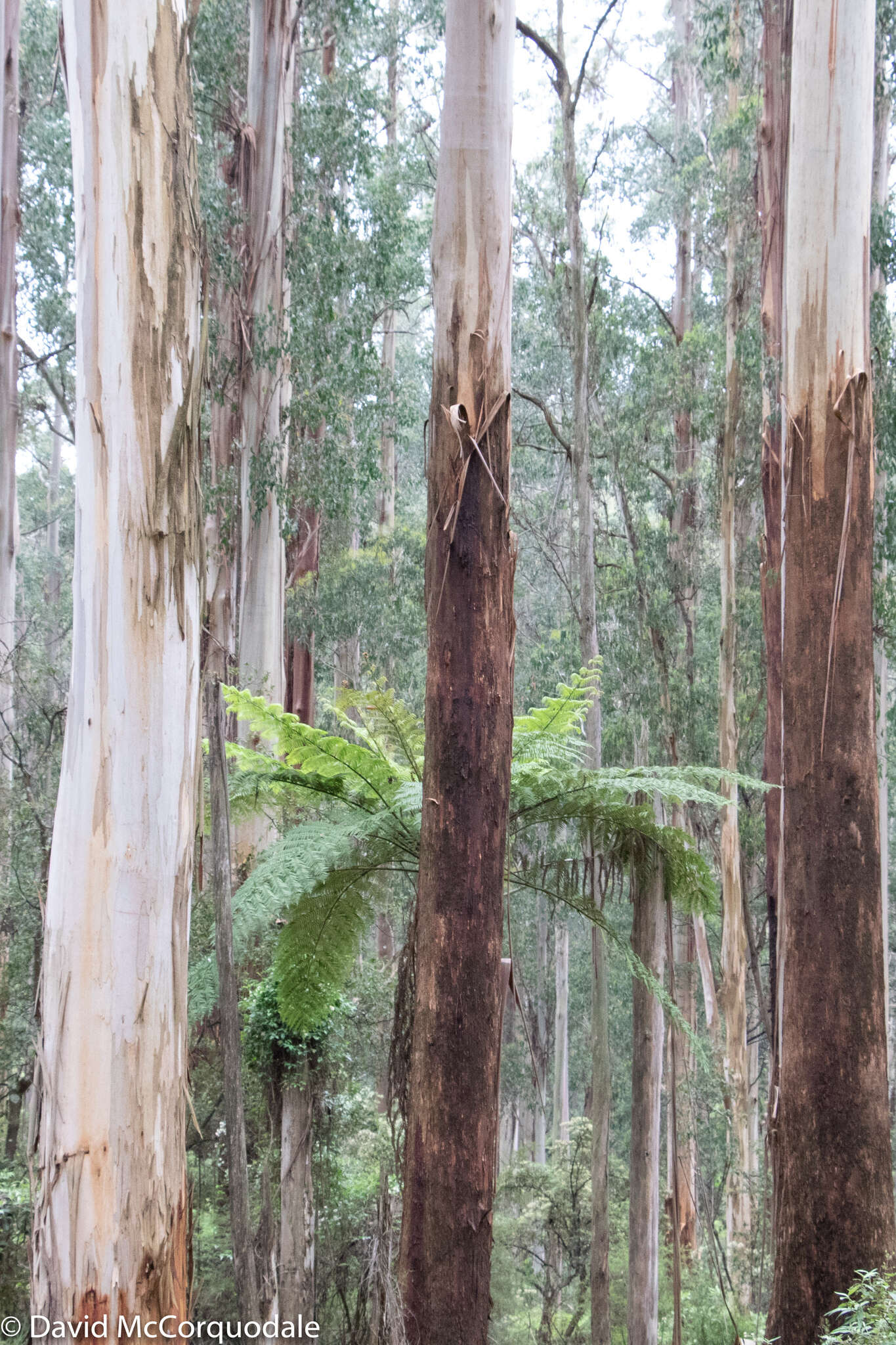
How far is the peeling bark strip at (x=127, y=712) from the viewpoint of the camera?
7.78 feet

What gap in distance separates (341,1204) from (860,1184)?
16.1 ft

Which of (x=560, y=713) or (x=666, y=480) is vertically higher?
(x=666, y=480)

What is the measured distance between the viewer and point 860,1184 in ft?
10.8

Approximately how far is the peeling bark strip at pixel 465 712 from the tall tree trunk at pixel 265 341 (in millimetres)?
6033

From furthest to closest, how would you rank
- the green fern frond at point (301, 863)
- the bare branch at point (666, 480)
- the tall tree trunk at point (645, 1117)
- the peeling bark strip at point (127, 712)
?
the bare branch at point (666, 480)
the tall tree trunk at point (645, 1117)
the green fern frond at point (301, 863)
the peeling bark strip at point (127, 712)

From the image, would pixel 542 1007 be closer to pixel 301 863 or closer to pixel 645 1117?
pixel 645 1117

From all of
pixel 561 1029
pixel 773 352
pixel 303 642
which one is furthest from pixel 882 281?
pixel 561 1029

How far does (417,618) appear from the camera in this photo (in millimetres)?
13547

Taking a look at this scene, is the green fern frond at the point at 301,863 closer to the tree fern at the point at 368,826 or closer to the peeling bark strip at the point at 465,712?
the tree fern at the point at 368,826

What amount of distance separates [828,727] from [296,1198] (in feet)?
14.7

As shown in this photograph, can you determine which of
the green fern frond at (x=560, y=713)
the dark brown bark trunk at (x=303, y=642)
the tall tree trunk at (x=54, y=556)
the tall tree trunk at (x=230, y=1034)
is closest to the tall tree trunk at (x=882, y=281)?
the green fern frond at (x=560, y=713)

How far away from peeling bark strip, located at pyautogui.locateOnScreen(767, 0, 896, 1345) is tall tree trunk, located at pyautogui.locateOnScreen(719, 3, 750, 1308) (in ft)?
20.1

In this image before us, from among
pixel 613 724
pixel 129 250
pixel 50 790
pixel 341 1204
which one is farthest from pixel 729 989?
pixel 129 250

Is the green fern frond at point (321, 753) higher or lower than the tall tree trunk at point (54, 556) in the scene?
lower
